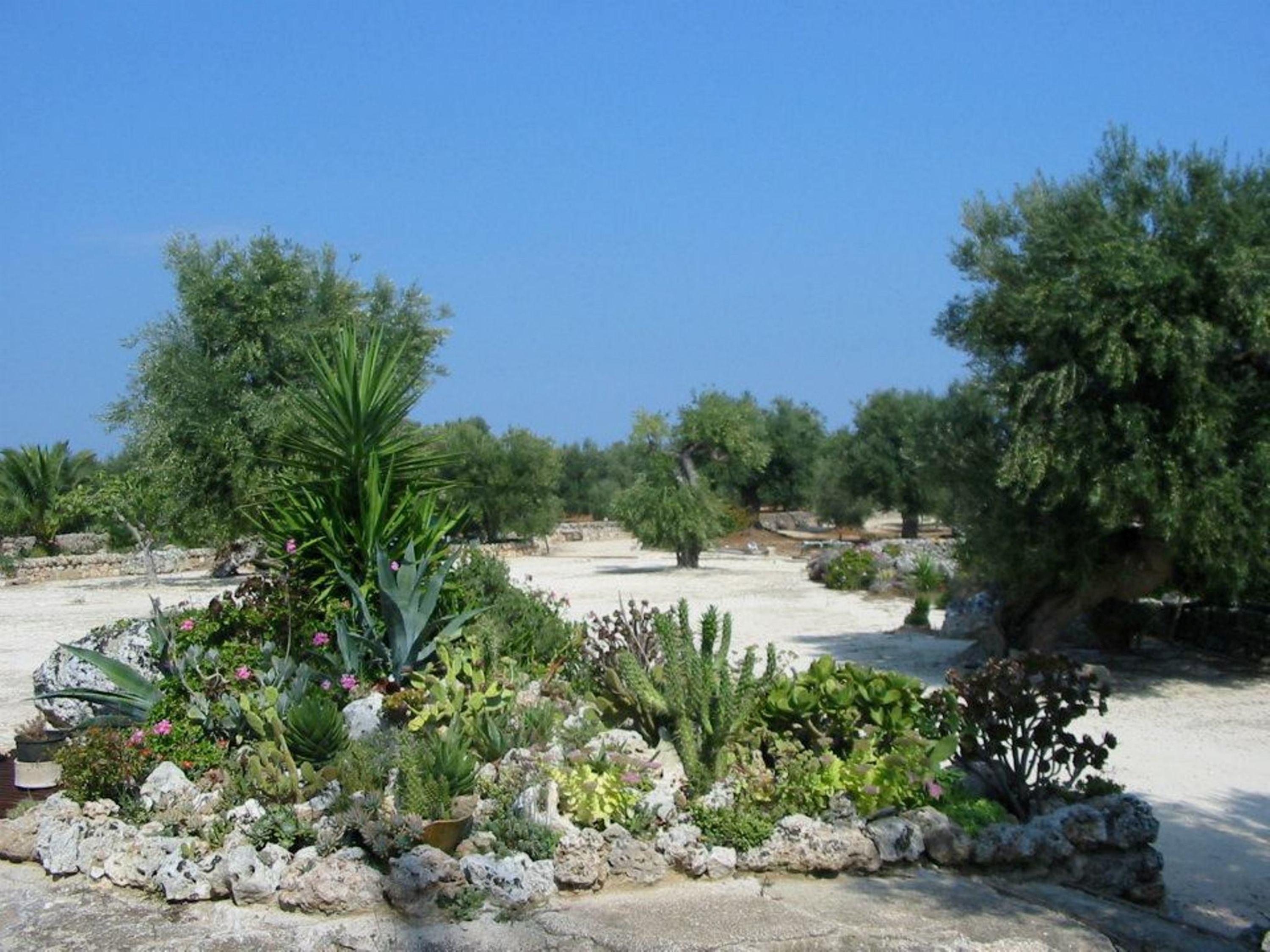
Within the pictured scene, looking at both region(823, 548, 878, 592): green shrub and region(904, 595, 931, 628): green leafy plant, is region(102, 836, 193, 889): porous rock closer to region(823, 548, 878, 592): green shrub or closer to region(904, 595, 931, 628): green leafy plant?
region(904, 595, 931, 628): green leafy plant

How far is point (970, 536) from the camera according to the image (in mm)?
15609

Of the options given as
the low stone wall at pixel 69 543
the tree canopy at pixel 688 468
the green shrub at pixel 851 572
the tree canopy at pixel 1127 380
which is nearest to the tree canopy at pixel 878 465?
the tree canopy at pixel 688 468

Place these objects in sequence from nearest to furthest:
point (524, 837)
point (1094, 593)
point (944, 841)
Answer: point (524, 837), point (944, 841), point (1094, 593)

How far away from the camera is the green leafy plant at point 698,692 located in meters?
7.77

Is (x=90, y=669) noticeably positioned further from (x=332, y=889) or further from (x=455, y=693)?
(x=332, y=889)

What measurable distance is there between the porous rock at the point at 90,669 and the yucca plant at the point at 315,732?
201cm

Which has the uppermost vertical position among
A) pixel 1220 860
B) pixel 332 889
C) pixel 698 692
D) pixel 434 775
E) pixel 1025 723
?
pixel 698 692

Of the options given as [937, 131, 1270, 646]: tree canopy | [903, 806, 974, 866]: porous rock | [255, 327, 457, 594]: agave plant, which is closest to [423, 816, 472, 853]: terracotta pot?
[903, 806, 974, 866]: porous rock

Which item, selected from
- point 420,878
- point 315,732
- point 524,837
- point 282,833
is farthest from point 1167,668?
point 282,833

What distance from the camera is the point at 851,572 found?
90.2 ft

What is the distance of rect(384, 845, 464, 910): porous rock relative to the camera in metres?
6.31

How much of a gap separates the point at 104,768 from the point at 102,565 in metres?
30.7

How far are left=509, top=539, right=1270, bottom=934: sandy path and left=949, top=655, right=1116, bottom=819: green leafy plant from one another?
36.6 inches

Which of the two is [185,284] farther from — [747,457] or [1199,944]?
[1199,944]
